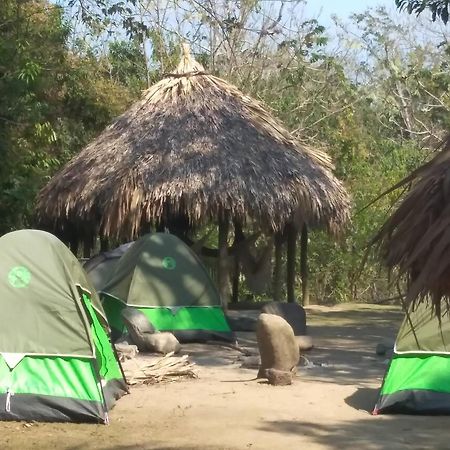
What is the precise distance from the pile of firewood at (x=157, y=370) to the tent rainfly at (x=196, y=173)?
12.0 ft

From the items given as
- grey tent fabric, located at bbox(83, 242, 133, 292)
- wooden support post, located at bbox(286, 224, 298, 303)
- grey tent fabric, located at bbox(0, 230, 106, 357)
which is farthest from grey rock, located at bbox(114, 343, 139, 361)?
wooden support post, located at bbox(286, 224, 298, 303)

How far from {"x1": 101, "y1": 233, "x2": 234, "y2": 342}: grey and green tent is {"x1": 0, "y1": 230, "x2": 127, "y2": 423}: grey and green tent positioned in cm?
382

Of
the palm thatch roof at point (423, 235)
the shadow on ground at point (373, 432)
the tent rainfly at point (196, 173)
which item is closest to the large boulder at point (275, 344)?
the shadow on ground at point (373, 432)

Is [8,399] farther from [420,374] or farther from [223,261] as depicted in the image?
[223,261]

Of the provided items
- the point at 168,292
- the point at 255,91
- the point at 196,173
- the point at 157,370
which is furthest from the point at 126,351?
the point at 255,91

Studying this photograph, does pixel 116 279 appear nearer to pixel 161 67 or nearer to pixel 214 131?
pixel 214 131

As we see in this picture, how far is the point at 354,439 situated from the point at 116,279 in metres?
5.96

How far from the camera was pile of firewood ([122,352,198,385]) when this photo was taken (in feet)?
28.7

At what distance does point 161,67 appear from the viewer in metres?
22.5

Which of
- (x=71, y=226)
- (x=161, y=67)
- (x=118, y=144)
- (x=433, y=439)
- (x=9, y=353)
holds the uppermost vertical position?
(x=161, y=67)

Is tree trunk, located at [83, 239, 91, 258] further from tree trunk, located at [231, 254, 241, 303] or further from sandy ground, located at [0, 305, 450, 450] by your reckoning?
sandy ground, located at [0, 305, 450, 450]

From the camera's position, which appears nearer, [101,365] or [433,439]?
[433,439]

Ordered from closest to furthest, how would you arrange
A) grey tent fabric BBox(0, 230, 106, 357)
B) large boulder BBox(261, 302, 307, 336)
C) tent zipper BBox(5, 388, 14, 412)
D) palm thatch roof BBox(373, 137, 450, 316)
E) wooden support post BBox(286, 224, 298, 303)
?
1. palm thatch roof BBox(373, 137, 450, 316)
2. tent zipper BBox(5, 388, 14, 412)
3. grey tent fabric BBox(0, 230, 106, 357)
4. large boulder BBox(261, 302, 307, 336)
5. wooden support post BBox(286, 224, 298, 303)

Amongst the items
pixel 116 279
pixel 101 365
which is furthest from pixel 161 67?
pixel 101 365
